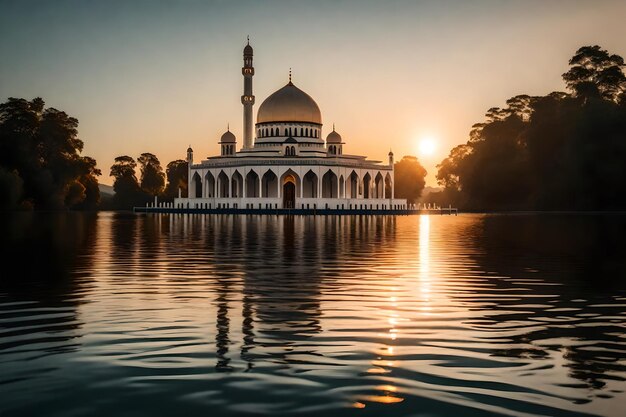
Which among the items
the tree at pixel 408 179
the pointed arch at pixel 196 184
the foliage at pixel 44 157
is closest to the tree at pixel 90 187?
the foliage at pixel 44 157

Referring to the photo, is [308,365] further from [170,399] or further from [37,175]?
[37,175]

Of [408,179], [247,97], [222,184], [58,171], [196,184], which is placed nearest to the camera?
[58,171]

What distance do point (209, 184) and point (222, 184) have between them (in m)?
2.38

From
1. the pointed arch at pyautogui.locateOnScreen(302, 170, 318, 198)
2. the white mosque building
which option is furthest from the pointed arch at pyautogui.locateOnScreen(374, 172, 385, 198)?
the pointed arch at pyautogui.locateOnScreen(302, 170, 318, 198)

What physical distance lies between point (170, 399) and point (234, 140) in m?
125

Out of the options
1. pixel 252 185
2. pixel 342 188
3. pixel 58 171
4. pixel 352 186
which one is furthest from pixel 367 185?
pixel 58 171

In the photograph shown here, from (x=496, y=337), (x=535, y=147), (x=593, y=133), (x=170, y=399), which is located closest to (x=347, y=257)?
(x=496, y=337)

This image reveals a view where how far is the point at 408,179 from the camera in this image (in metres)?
170

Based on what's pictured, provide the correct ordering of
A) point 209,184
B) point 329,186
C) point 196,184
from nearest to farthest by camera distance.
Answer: point 329,186, point 209,184, point 196,184

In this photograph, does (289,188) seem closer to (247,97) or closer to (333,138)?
(333,138)

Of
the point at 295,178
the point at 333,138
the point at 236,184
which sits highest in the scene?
the point at 333,138

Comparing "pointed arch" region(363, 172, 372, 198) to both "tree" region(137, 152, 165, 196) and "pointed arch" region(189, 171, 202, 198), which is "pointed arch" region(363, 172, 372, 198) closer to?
"pointed arch" region(189, 171, 202, 198)

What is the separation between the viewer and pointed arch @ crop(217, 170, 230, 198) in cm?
12731

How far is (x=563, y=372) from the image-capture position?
351 inches
